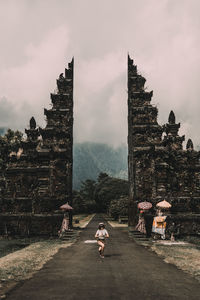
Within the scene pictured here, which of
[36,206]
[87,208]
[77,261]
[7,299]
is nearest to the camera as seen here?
[7,299]

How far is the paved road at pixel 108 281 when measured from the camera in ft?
24.3

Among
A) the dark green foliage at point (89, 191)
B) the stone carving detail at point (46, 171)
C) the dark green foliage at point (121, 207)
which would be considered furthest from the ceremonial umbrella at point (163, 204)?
the dark green foliage at point (89, 191)

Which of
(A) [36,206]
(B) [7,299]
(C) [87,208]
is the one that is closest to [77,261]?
(B) [7,299]

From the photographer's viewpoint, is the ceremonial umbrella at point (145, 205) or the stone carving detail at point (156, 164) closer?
the ceremonial umbrella at point (145, 205)

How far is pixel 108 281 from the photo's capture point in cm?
883

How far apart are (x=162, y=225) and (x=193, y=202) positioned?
248 inches

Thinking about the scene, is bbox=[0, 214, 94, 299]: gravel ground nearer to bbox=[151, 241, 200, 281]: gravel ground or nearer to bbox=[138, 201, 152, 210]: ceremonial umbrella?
bbox=[151, 241, 200, 281]: gravel ground

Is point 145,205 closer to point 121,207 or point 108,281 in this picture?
point 108,281

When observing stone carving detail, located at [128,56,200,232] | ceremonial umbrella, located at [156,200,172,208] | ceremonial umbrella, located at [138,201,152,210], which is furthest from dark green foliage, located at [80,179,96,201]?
ceremonial umbrella, located at [156,200,172,208]

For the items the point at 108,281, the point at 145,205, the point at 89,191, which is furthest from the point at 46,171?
the point at 89,191

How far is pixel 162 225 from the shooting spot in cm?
2138

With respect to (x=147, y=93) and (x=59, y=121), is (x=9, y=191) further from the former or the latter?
(x=147, y=93)

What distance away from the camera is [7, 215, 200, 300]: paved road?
24.3 feet

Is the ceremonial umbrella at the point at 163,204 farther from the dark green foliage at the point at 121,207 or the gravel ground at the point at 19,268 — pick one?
the dark green foliage at the point at 121,207
